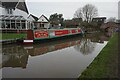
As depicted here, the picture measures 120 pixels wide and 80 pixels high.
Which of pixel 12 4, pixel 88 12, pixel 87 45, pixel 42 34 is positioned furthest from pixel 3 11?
pixel 88 12

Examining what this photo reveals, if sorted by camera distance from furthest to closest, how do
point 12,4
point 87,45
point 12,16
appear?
point 12,4 < point 12,16 < point 87,45

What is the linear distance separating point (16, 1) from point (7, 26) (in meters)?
6.12

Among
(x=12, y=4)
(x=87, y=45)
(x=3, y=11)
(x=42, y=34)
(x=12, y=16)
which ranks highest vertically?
(x=12, y=4)

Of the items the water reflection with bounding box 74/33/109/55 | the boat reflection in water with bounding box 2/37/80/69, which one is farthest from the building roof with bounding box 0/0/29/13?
the boat reflection in water with bounding box 2/37/80/69

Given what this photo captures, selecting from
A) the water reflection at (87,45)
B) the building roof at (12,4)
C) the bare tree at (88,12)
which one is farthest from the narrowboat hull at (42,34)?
the bare tree at (88,12)

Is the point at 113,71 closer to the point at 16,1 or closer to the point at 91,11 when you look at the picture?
the point at 16,1

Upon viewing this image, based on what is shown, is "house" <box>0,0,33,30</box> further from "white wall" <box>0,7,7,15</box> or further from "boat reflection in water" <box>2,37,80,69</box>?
"boat reflection in water" <box>2,37,80,69</box>

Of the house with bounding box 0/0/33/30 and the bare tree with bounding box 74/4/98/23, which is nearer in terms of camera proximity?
the house with bounding box 0/0/33/30

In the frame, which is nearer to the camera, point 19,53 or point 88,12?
point 19,53

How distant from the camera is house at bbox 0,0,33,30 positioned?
30016mm

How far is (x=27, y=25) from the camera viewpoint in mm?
32281

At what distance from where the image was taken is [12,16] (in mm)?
31703

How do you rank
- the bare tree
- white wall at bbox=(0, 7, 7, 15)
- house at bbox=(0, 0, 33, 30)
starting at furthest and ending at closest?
1. the bare tree
2. white wall at bbox=(0, 7, 7, 15)
3. house at bbox=(0, 0, 33, 30)

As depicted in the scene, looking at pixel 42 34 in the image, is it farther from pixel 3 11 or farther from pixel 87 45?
pixel 3 11
